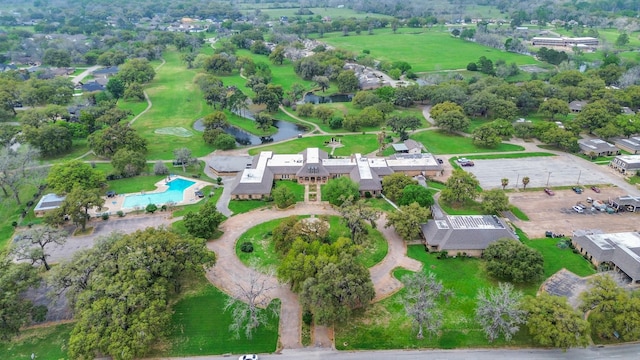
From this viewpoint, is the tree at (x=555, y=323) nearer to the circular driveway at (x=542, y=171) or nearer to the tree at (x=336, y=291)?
the tree at (x=336, y=291)

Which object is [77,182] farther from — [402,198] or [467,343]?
[467,343]

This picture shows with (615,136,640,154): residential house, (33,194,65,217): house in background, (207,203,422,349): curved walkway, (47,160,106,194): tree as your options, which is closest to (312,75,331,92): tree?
(207,203,422,349): curved walkway

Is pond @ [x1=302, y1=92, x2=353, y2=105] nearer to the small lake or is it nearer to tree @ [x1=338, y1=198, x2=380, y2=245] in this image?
the small lake

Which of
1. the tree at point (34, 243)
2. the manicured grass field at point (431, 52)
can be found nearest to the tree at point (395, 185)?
the tree at point (34, 243)

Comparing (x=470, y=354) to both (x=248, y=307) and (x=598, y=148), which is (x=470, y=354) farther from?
(x=598, y=148)

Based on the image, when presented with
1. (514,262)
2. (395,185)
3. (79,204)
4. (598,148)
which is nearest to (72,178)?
(79,204)
